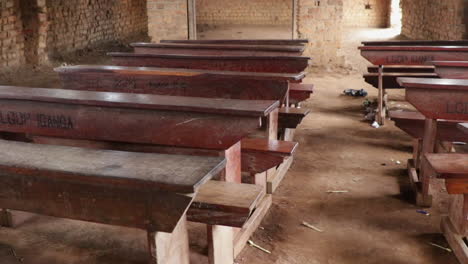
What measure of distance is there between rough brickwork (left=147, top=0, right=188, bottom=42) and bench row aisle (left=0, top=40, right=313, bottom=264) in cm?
541

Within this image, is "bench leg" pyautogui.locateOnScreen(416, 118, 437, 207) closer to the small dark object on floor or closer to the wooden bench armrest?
the wooden bench armrest

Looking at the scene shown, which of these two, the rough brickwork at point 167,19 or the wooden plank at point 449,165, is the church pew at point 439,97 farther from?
the rough brickwork at point 167,19

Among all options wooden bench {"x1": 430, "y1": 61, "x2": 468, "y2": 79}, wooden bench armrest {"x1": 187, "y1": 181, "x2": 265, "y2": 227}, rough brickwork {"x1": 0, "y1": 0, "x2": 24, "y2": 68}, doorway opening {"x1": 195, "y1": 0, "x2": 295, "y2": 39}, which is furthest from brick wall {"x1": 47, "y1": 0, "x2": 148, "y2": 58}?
wooden bench armrest {"x1": 187, "y1": 181, "x2": 265, "y2": 227}

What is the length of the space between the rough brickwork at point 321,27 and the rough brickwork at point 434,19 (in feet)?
6.62

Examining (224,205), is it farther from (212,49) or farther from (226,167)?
(212,49)

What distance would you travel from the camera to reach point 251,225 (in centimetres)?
315

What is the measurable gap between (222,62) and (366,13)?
15.3 metres

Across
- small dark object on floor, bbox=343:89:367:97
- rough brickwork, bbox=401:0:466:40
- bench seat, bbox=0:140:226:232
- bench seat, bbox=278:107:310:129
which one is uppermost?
rough brickwork, bbox=401:0:466:40

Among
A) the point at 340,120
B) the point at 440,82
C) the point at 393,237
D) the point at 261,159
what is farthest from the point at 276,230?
the point at 340,120

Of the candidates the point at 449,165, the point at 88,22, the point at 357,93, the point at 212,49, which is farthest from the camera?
the point at 88,22

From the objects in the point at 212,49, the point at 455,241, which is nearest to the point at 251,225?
the point at 455,241

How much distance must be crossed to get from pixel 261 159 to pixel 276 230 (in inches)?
21.1

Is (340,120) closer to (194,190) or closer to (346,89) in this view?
(346,89)

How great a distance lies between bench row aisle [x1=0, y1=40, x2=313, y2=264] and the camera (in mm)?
1798
